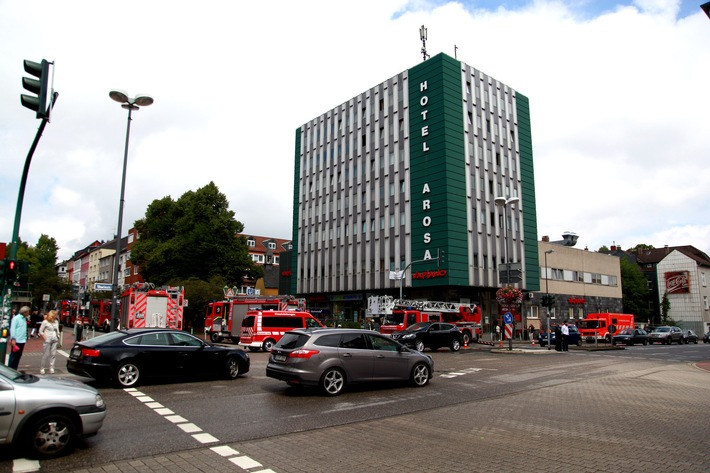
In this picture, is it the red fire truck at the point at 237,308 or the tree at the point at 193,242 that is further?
the tree at the point at 193,242

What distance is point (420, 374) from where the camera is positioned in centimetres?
1291

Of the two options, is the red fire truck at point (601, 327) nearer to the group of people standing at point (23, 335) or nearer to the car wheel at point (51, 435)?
the group of people standing at point (23, 335)

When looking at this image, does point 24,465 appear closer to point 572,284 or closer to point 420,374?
point 420,374

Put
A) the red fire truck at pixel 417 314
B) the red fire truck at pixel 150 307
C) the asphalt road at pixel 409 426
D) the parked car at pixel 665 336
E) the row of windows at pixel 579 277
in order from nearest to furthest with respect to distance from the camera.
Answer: the asphalt road at pixel 409 426, the red fire truck at pixel 150 307, the red fire truck at pixel 417 314, the parked car at pixel 665 336, the row of windows at pixel 579 277

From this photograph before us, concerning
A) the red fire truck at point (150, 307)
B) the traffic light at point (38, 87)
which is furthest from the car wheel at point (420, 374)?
the red fire truck at point (150, 307)

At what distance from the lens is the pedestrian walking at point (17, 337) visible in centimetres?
1284

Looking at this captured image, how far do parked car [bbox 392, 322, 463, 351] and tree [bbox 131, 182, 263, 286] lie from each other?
28.7 m

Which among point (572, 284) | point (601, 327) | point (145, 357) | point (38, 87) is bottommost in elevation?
point (601, 327)

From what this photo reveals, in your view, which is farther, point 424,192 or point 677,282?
point 677,282

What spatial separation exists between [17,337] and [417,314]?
21.9 metres

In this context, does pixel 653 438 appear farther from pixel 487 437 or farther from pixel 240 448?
pixel 240 448

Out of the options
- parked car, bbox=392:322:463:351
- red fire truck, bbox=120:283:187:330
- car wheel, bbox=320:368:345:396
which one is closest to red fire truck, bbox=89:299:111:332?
red fire truck, bbox=120:283:187:330

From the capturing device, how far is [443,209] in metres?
44.1

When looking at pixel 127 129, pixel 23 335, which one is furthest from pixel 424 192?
pixel 23 335
